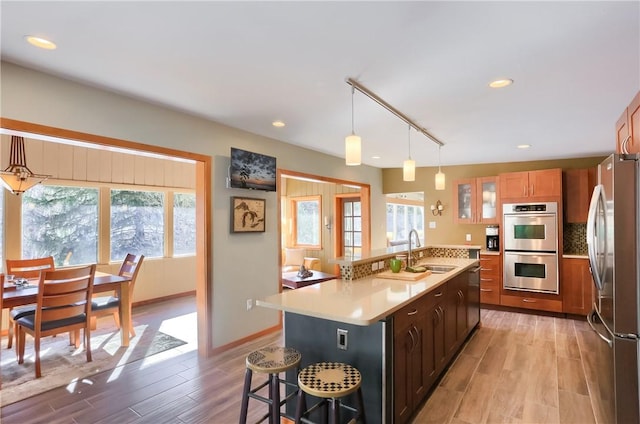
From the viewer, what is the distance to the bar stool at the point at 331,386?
5.68ft

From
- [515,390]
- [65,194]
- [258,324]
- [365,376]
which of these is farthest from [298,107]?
[65,194]

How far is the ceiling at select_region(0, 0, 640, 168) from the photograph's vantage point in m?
1.67

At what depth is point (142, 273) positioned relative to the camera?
5.73 metres

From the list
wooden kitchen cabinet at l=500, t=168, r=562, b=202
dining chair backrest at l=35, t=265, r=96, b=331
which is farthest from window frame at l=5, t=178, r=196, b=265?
wooden kitchen cabinet at l=500, t=168, r=562, b=202

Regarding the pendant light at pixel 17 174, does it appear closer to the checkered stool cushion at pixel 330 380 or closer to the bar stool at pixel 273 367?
the bar stool at pixel 273 367

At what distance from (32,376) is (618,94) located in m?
5.53

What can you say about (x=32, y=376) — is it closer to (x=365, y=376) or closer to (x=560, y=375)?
(x=365, y=376)

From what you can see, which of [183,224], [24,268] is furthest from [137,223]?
[24,268]

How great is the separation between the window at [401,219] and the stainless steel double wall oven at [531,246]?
3.32 meters

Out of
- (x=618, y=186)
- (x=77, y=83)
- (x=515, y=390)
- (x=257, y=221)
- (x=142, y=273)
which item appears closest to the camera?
(x=618, y=186)

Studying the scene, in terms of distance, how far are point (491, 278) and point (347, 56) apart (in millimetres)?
4679

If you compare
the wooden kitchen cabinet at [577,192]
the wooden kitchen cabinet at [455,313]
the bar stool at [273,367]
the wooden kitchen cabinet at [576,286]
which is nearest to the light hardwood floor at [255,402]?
the wooden kitchen cabinet at [455,313]

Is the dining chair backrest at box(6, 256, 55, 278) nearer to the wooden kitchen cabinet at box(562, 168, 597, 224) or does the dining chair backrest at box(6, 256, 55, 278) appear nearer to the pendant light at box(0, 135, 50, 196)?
the pendant light at box(0, 135, 50, 196)

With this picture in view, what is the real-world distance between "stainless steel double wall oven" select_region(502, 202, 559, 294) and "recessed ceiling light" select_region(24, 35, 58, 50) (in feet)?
18.5
